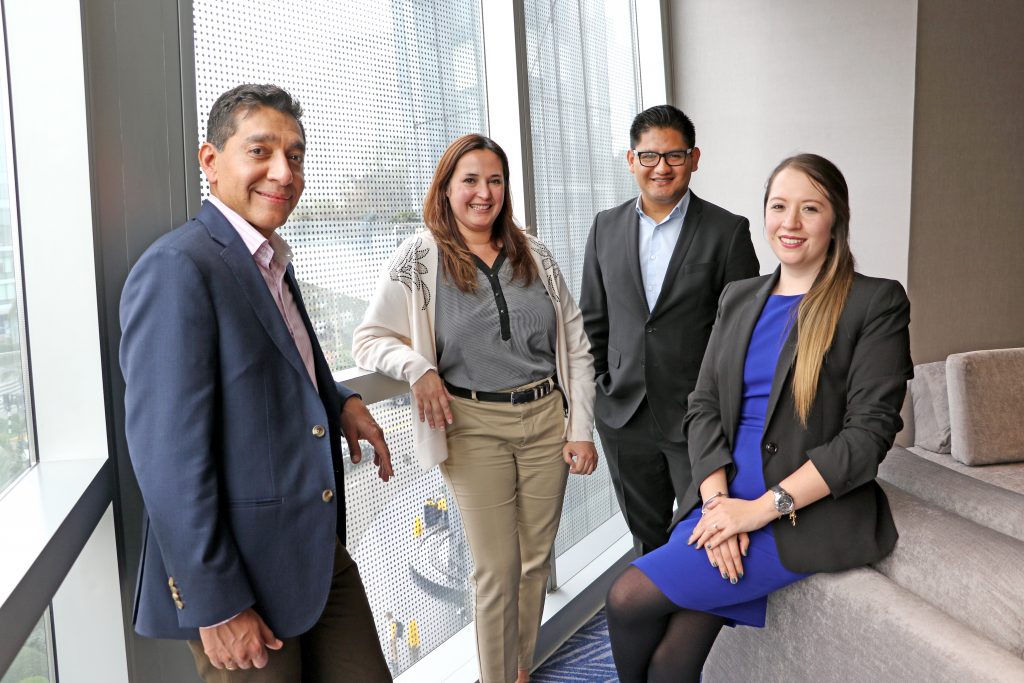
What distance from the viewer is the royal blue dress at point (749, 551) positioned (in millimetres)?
1984

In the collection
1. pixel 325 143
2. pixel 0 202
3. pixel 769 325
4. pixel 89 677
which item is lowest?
pixel 89 677

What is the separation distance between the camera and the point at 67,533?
1.37 metres

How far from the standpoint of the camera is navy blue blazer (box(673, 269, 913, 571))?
1.93 meters

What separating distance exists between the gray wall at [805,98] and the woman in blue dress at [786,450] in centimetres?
222

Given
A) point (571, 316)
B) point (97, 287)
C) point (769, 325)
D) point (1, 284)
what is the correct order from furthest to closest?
point (571, 316) → point (769, 325) → point (97, 287) → point (1, 284)

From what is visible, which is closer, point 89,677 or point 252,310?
point 252,310

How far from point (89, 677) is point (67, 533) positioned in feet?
1.54

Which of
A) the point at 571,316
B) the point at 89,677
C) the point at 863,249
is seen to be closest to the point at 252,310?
the point at 89,677

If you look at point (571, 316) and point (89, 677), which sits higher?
point (571, 316)

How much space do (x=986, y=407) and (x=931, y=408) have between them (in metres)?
0.27

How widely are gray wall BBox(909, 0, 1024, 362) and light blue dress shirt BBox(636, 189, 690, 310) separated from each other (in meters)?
1.81

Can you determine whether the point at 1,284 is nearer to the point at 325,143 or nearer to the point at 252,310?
the point at 252,310

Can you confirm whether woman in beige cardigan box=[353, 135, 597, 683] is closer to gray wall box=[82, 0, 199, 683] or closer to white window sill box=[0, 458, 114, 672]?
gray wall box=[82, 0, 199, 683]

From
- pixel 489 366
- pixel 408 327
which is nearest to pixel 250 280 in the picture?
pixel 408 327
